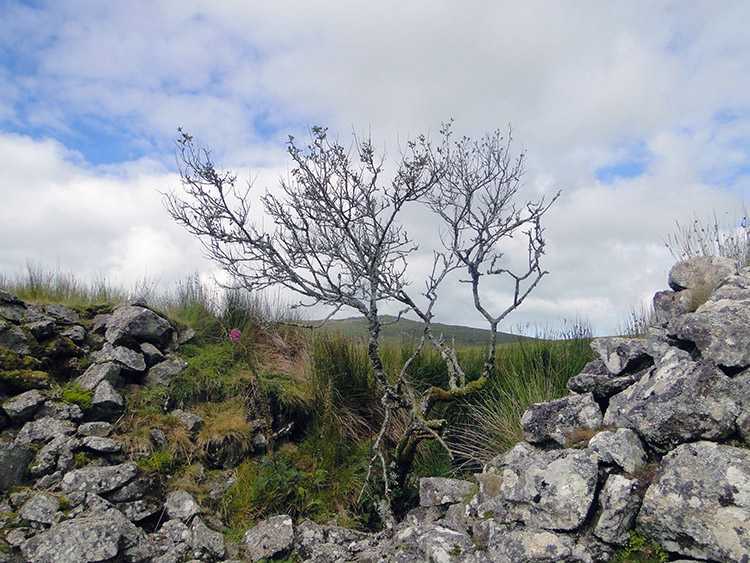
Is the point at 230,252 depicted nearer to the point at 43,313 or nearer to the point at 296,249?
the point at 296,249

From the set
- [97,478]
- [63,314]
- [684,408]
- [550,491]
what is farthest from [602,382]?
[63,314]

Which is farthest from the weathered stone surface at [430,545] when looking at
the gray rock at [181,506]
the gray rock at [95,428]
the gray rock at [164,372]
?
the gray rock at [164,372]

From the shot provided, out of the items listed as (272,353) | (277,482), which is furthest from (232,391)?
(277,482)

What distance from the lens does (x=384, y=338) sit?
9.02 meters

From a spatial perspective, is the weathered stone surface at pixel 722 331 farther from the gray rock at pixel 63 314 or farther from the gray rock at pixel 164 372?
the gray rock at pixel 63 314

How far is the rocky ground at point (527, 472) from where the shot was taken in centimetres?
339

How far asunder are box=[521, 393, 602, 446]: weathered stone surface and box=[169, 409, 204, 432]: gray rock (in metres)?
4.00

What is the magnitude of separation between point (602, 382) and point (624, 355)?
34cm

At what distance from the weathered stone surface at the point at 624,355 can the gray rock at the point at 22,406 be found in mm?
6277

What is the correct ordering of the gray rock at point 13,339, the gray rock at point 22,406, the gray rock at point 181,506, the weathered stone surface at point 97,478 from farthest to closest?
the gray rock at point 13,339 < the gray rock at point 22,406 < the gray rock at point 181,506 < the weathered stone surface at point 97,478

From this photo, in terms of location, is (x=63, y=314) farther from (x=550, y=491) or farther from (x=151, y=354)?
(x=550, y=491)

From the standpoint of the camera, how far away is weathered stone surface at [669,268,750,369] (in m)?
3.87

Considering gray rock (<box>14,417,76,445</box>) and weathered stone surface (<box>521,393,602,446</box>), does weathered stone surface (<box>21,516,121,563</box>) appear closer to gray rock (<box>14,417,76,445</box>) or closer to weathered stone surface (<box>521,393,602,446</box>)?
gray rock (<box>14,417,76,445</box>)

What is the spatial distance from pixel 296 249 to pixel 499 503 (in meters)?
3.52
